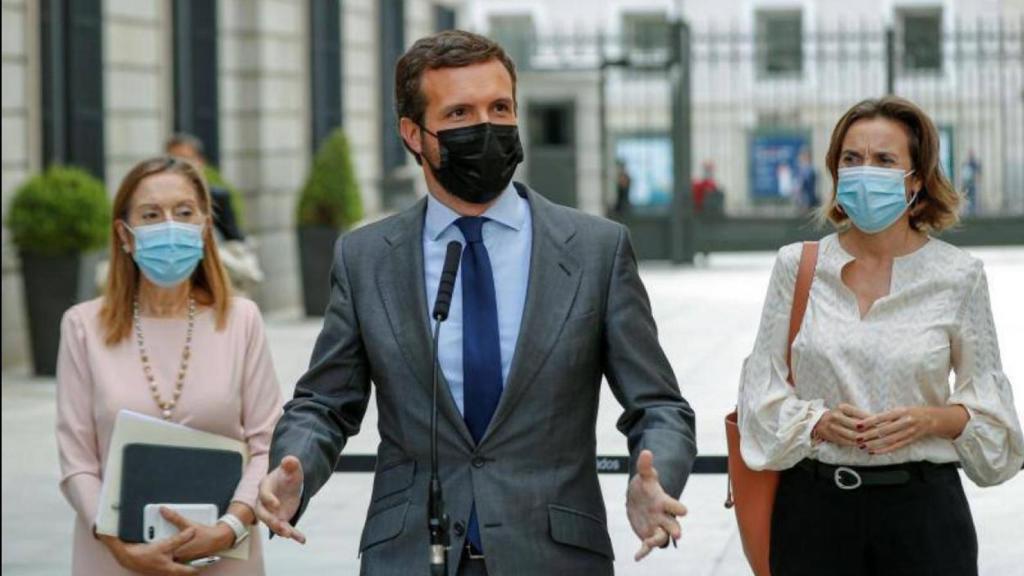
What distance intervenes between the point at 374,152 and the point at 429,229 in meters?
24.1

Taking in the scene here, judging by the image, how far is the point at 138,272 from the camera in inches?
228

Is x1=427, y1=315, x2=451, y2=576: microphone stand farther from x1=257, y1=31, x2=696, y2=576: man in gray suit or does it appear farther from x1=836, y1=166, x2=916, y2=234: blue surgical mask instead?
x1=836, y1=166, x2=916, y2=234: blue surgical mask

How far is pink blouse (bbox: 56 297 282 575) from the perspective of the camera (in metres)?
5.54

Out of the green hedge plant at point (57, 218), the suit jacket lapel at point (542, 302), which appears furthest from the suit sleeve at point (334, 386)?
the green hedge plant at point (57, 218)

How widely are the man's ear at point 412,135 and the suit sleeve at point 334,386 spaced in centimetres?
24

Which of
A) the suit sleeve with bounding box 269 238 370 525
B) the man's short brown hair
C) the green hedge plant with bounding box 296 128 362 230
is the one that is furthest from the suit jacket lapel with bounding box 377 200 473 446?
the green hedge plant with bounding box 296 128 362 230

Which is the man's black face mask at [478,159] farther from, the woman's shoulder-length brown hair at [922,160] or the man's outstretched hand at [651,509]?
the woman's shoulder-length brown hair at [922,160]

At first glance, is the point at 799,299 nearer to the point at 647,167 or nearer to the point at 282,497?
the point at 282,497

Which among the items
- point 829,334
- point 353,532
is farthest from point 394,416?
point 353,532

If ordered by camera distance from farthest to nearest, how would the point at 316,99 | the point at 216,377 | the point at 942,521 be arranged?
the point at 316,99
the point at 216,377
the point at 942,521

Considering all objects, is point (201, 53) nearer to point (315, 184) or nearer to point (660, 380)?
point (315, 184)

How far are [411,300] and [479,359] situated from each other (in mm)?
201

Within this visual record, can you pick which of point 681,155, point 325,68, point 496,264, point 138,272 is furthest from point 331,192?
point 496,264

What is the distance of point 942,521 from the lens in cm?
500
